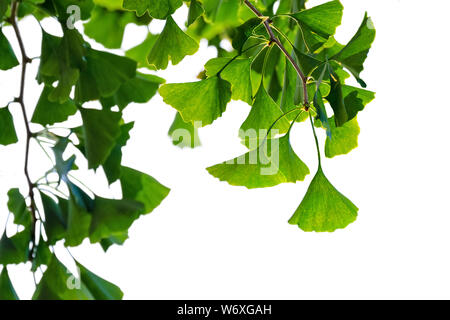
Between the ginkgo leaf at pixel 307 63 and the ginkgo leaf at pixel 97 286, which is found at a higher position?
the ginkgo leaf at pixel 307 63

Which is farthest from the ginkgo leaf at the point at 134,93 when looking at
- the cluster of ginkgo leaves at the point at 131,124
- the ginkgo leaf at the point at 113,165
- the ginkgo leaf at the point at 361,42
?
the ginkgo leaf at the point at 361,42

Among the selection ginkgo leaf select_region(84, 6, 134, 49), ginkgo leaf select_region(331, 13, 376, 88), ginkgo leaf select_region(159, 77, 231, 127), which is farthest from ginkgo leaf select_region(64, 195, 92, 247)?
ginkgo leaf select_region(84, 6, 134, 49)

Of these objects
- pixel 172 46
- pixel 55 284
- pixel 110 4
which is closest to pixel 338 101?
pixel 172 46

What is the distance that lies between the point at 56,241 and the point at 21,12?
26cm

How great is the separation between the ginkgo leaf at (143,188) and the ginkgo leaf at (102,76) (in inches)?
3.6

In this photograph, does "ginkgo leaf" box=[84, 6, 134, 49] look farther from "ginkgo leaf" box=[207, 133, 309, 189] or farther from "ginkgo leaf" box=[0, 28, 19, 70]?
"ginkgo leaf" box=[207, 133, 309, 189]

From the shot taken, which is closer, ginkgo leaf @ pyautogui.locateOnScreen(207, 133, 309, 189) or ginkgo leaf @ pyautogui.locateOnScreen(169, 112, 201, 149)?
ginkgo leaf @ pyautogui.locateOnScreen(207, 133, 309, 189)

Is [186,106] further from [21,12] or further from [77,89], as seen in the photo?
[21,12]

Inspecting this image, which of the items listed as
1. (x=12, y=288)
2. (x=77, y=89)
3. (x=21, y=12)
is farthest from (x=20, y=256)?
(x=21, y=12)

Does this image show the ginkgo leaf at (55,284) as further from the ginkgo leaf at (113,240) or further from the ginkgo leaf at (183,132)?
the ginkgo leaf at (183,132)

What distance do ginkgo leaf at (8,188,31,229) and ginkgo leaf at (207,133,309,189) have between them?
0.15 m

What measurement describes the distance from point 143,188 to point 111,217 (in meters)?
0.09

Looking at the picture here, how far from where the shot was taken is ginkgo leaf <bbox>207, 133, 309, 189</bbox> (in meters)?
0.45

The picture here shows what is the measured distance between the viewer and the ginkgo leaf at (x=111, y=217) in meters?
0.42
